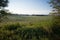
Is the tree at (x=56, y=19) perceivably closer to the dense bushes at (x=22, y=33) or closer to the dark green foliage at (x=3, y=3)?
the dense bushes at (x=22, y=33)

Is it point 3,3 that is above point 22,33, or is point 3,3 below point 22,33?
above

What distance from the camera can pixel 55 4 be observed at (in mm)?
14773

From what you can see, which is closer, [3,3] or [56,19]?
[56,19]

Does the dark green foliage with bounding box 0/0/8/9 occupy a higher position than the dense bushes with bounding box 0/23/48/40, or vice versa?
the dark green foliage with bounding box 0/0/8/9

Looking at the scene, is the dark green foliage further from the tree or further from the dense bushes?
the tree

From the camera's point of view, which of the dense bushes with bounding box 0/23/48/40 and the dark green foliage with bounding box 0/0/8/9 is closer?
the dense bushes with bounding box 0/23/48/40

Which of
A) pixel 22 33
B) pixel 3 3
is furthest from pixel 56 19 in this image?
pixel 3 3

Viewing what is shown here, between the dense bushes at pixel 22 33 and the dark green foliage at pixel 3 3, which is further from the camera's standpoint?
the dark green foliage at pixel 3 3

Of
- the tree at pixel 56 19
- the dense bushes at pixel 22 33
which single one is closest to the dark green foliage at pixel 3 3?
the dense bushes at pixel 22 33

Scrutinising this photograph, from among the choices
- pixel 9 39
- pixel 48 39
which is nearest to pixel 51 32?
pixel 48 39

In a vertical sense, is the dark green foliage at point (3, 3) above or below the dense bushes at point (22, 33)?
above

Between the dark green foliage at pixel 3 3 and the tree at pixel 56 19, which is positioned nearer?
the tree at pixel 56 19

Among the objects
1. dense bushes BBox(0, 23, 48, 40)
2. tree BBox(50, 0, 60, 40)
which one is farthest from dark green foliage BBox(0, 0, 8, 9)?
tree BBox(50, 0, 60, 40)

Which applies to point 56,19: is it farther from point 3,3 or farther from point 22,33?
point 3,3
